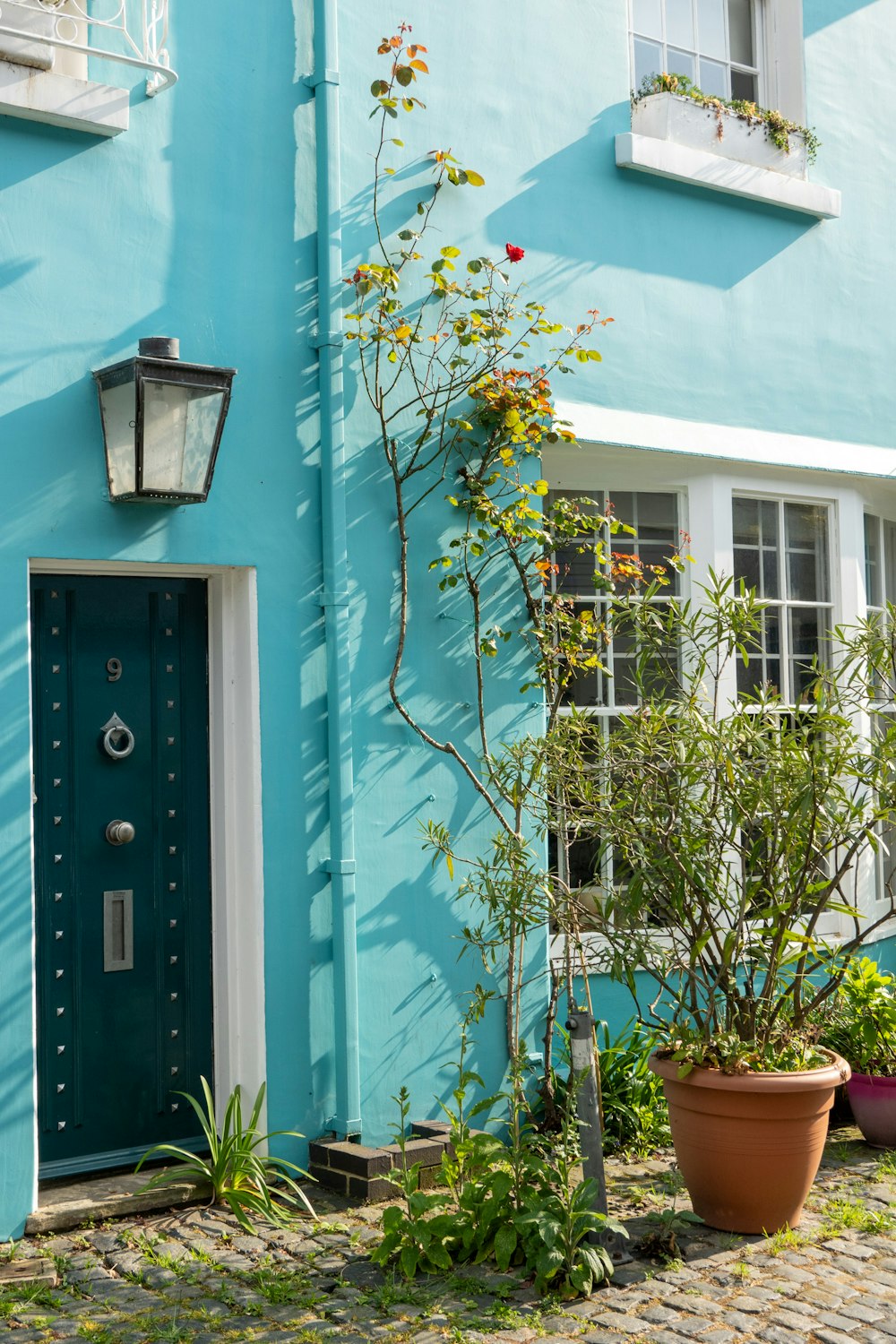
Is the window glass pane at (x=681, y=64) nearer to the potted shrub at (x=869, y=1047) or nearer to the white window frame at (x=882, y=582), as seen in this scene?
the white window frame at (x=882, y=582)

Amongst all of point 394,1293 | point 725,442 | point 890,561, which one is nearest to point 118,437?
point 394,1293

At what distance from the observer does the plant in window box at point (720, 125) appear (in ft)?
23.6

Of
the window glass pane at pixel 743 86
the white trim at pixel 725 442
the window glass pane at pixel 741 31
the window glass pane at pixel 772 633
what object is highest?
the window glass pane at pixel 741 31

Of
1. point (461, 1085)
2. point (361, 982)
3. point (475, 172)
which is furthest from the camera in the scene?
point (475, 172)

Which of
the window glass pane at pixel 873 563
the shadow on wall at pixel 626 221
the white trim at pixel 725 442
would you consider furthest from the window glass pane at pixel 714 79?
the window glass pane at pixel 873 563

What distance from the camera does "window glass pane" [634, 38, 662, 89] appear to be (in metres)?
7.32

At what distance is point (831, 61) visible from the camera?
802 centimetres

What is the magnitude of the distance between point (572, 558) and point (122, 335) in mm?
2434

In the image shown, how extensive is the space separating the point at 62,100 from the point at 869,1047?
200 inches

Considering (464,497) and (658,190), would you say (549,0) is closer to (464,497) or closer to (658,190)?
(658,190)

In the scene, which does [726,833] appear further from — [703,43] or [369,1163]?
[703,43]

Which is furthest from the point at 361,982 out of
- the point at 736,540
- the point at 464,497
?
the point at 736,540

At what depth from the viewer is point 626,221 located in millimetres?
6949

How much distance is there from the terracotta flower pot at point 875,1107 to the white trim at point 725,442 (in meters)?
2.99
